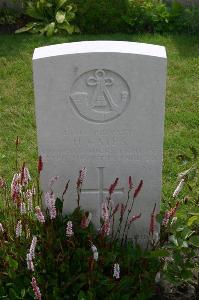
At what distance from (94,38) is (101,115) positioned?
3.98 meters

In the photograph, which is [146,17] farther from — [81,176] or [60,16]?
[81,176]

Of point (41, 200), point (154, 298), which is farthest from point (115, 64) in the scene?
point (154, 298)

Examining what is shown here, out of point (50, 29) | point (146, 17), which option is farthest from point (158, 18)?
point (50, 29)

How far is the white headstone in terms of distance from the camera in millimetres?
3783

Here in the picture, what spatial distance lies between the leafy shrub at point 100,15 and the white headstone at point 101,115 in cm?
407

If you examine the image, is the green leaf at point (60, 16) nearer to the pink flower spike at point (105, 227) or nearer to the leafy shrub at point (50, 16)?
the leafy shrub at point (50, 16)

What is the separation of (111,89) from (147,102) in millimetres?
238

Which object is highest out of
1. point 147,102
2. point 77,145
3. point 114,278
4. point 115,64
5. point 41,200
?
point 115,64

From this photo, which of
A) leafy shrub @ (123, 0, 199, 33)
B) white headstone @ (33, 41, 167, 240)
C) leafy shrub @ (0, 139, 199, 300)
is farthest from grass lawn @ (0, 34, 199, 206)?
leafy shrub @ (0, 139, 199, 300)

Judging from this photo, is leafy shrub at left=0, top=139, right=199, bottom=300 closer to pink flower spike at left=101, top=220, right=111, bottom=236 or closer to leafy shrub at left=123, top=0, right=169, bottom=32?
pink flower spike at left=101, top=220, right=111, bottom=236

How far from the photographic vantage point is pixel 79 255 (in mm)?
3900

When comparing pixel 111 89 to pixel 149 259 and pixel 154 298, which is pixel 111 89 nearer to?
pixel 149 259

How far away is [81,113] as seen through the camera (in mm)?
3949

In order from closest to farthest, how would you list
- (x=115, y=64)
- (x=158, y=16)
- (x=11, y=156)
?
(x=115, y=64), (x=11, y=156), (x=158, y=16)
